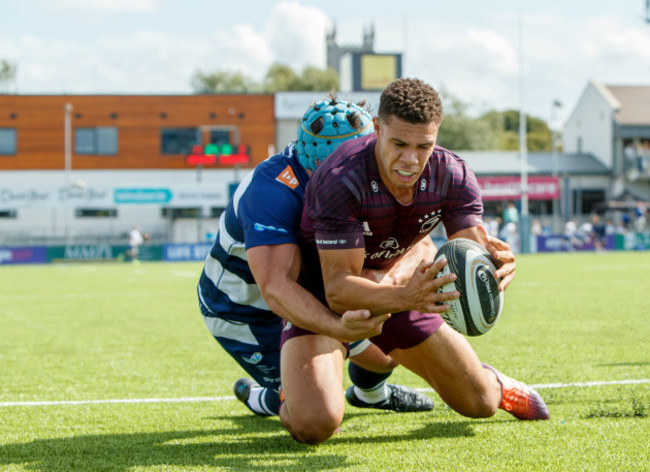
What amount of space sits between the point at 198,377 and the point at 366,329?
11.3 feet

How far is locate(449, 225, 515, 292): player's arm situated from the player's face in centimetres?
46

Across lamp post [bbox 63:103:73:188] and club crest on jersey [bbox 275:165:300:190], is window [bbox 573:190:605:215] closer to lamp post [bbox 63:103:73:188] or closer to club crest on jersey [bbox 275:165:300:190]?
lamp post [bbox 63:103:73:188]

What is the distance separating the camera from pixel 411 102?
3.72 meters

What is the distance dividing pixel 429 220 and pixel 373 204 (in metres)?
0.40

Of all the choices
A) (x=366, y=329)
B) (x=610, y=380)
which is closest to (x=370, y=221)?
(x=366, y=329)

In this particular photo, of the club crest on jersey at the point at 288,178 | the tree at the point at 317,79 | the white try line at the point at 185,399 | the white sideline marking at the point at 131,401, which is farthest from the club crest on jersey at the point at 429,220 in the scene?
the tree at the point at 317,79

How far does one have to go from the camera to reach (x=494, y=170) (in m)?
47.9

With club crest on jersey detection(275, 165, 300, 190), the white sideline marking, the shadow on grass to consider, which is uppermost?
club crest on jersey detection(275, 165, 300, 190)

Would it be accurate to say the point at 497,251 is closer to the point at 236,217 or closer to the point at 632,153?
the point at 236,217

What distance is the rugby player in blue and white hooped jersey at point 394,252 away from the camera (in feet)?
12.4

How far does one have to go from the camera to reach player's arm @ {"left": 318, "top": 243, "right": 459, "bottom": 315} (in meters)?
3.68

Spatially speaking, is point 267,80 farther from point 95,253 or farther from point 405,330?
point 405,330

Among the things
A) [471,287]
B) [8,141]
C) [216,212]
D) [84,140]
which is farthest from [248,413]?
[8,141]

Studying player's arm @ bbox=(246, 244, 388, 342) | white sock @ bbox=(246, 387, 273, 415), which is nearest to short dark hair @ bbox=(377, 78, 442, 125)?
player's arm @ bbox=(246, 244, 388, 342)
